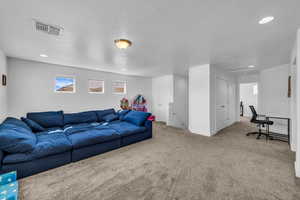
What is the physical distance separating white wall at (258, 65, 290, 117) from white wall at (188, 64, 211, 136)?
2489 mm

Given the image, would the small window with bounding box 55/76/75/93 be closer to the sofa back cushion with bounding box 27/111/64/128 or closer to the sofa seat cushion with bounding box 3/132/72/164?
the sofa back cushion with bounding box 27/111/64/128

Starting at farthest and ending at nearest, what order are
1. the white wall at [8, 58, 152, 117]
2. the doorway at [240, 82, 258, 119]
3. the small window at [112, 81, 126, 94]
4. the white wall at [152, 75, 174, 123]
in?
the doorway at [240, 82, 258, 119] → the white wall at [152, 75, 174, 123] → the small window at [112, 81, 126, 94] → the white wall at [8, 58, 152, 117]

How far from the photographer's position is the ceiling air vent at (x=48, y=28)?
1782 mm

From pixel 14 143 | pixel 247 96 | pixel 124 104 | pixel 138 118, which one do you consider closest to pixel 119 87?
pixel 124 104

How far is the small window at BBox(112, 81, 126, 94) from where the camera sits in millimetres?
5578

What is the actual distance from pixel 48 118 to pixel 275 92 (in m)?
7.45

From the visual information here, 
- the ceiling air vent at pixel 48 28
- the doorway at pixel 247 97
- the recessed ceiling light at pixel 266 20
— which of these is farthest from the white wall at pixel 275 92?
the ceiling air vent at pixel 48 28

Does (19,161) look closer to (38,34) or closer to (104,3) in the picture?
(38,34)

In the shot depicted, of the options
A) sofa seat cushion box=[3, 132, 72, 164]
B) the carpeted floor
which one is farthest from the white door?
sofa seat cushion box=[3, 132, 72, 164]

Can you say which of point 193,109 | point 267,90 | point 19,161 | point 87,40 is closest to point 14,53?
point 87,40

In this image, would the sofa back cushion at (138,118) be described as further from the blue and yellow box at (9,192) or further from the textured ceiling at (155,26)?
the blue and yellow box at (9,192)

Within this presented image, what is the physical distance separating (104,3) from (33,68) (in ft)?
12.5

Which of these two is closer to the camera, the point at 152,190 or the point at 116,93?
the point at 152,190

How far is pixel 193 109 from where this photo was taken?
14.1 ft
